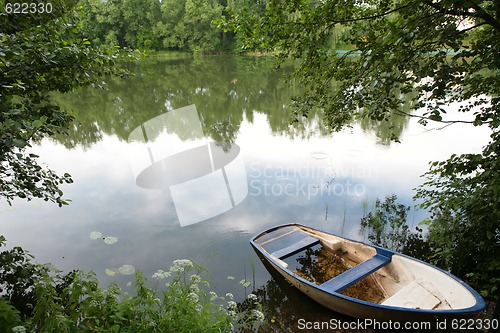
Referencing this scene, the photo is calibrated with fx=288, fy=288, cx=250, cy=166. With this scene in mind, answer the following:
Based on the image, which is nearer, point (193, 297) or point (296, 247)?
point (193, 297)

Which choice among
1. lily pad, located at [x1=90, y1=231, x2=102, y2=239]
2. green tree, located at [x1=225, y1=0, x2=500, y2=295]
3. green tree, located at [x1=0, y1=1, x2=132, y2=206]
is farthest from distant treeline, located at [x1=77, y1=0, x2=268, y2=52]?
green tree, located at [x1=0, y1=1, x2=132, y2=206]

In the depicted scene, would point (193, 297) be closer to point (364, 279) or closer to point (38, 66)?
point (38, 66)

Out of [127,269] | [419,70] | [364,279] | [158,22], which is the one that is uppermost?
[158,22]

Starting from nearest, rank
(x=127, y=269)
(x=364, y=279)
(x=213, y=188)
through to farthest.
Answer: (x=364, y=279), (x=127, y=269), (x=213, y=188)

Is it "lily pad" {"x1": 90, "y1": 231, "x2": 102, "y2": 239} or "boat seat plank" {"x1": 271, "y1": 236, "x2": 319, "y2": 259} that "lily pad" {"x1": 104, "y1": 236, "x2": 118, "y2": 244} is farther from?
"boat seat plank" {"x1": 271, "y1": 236, "x2": 319, "y2": 259}

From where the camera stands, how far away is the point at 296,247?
556cm

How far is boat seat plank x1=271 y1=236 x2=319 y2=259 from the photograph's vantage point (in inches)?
210

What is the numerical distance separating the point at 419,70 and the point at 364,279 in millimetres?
3539

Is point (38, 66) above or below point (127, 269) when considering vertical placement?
above

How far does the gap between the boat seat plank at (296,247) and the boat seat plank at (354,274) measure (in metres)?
1.06

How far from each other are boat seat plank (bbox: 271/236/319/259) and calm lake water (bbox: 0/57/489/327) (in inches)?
19.9

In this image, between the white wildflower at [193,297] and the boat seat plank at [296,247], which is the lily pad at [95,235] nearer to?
the boat seat plank at [296,247]

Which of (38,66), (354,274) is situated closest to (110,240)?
(38,66)

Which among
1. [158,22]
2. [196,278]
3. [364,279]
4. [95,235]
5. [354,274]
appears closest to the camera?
[196,278]
